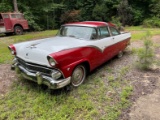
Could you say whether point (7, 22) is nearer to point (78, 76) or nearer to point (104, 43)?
point (104, 43)

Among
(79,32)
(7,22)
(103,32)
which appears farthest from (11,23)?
(103,32)

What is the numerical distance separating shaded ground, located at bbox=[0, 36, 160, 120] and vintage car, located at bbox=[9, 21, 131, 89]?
1.95ft

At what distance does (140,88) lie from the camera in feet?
12.3

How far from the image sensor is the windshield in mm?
4193

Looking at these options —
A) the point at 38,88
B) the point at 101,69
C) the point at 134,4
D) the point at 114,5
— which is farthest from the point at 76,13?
the point at 38,88

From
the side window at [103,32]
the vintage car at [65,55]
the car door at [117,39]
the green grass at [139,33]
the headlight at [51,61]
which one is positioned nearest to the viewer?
the headlight at [51,61]

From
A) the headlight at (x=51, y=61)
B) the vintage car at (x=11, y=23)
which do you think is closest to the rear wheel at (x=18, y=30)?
the vintage car at (x=11, y=23)

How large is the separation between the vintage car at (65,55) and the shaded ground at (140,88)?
0.59 metres

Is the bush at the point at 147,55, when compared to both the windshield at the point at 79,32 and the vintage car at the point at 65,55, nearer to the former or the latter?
the vintage car at the point at 65,55

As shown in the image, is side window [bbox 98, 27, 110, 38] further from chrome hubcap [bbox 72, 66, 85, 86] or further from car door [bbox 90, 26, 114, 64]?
chrome hubcap [bbox 72, 66, 85, 86]

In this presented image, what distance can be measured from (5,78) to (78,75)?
198 cm

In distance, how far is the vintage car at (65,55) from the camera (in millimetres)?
3111

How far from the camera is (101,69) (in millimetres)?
4855

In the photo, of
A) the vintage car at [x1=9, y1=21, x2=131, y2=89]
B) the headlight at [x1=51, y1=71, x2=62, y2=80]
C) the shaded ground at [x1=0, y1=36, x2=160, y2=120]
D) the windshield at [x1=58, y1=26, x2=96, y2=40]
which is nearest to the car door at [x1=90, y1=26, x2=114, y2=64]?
the vintage car at [x1=9, y1=21, x2=131, y2=89]
